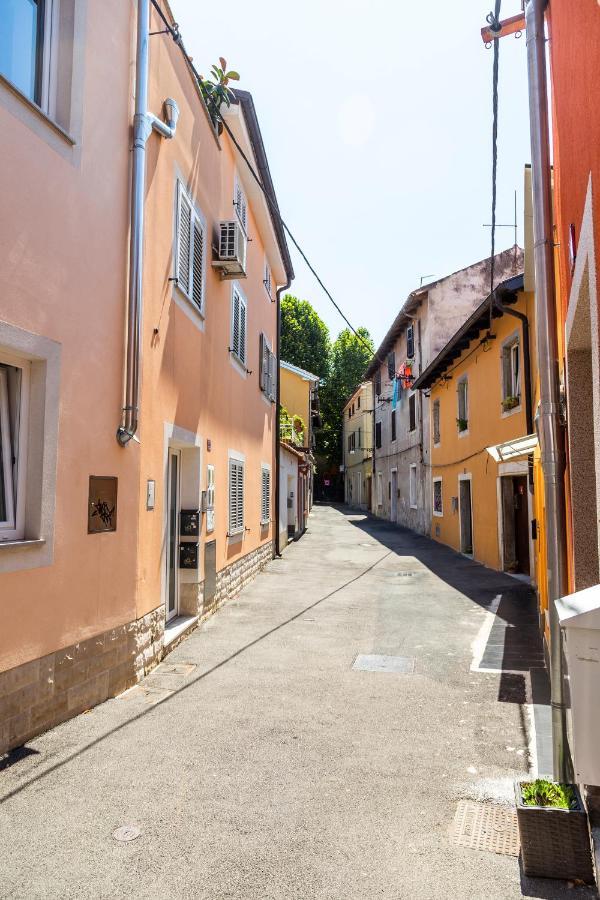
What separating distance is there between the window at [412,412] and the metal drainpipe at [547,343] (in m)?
19.1

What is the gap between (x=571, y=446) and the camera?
393cm

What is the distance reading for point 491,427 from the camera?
→ 1326 cm

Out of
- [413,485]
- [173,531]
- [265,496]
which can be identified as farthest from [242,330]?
[413,485]

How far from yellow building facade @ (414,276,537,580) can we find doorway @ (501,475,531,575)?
2 cm

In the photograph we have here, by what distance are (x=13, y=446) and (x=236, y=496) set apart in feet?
20.2

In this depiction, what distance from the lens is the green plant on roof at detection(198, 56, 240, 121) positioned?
26.3 feet

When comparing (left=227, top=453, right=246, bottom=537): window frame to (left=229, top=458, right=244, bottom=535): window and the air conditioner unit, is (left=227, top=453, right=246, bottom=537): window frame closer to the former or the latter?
(left=229, top=458, right=244, bottom=535): window

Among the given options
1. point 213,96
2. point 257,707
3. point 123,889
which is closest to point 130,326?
point 257,707

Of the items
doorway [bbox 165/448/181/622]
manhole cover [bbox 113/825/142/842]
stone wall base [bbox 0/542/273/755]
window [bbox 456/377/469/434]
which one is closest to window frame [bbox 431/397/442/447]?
window [bbox 456/377/469/434]

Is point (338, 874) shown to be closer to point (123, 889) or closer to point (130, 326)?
point (123, 889)

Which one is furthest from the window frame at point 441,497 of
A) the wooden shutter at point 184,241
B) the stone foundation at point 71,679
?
the stone foundation at point 71,679

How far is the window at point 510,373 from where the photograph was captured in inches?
470

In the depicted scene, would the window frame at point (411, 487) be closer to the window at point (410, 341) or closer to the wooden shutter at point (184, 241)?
the window at point (410, 341)

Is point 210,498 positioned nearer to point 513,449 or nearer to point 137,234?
point 137,234
